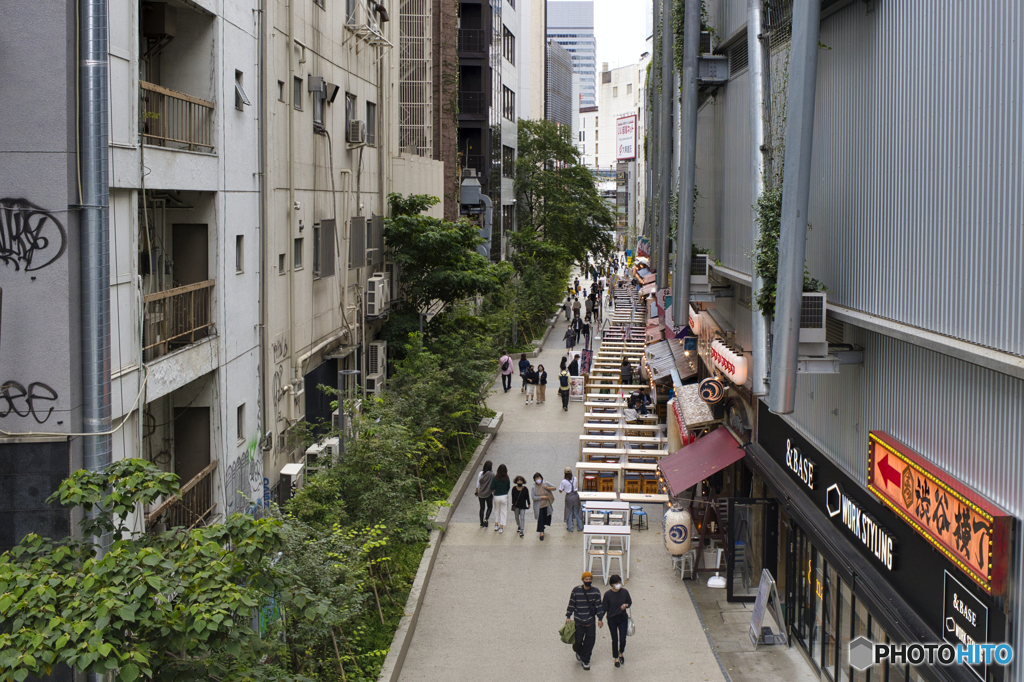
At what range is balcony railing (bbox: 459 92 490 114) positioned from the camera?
53.2 meters

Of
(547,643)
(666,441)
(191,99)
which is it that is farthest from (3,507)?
(666,441)

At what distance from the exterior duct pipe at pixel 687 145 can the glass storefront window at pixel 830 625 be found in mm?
7889

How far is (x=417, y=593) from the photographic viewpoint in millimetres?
15773

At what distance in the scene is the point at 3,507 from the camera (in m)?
9.44

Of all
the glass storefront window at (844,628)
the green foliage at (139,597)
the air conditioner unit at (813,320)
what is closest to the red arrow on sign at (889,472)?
the air conditioner unit at (813,320)

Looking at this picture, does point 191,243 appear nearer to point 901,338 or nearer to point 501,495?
point 501,495

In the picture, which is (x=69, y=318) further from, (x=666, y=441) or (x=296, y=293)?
(x=666, y=441)

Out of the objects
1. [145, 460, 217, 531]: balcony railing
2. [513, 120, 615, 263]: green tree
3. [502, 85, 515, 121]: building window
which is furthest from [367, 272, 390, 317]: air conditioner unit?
[513, 120, 615, 263]: green tree

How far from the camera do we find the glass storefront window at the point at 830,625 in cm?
1202

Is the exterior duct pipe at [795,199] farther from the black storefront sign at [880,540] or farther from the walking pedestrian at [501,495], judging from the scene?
the walking pedestrian at [501,495]

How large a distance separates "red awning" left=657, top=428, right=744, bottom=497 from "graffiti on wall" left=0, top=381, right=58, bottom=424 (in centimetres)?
1046

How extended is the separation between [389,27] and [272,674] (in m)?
24.2

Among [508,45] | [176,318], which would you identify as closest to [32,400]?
[176,318]

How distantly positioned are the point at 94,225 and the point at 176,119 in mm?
4519
